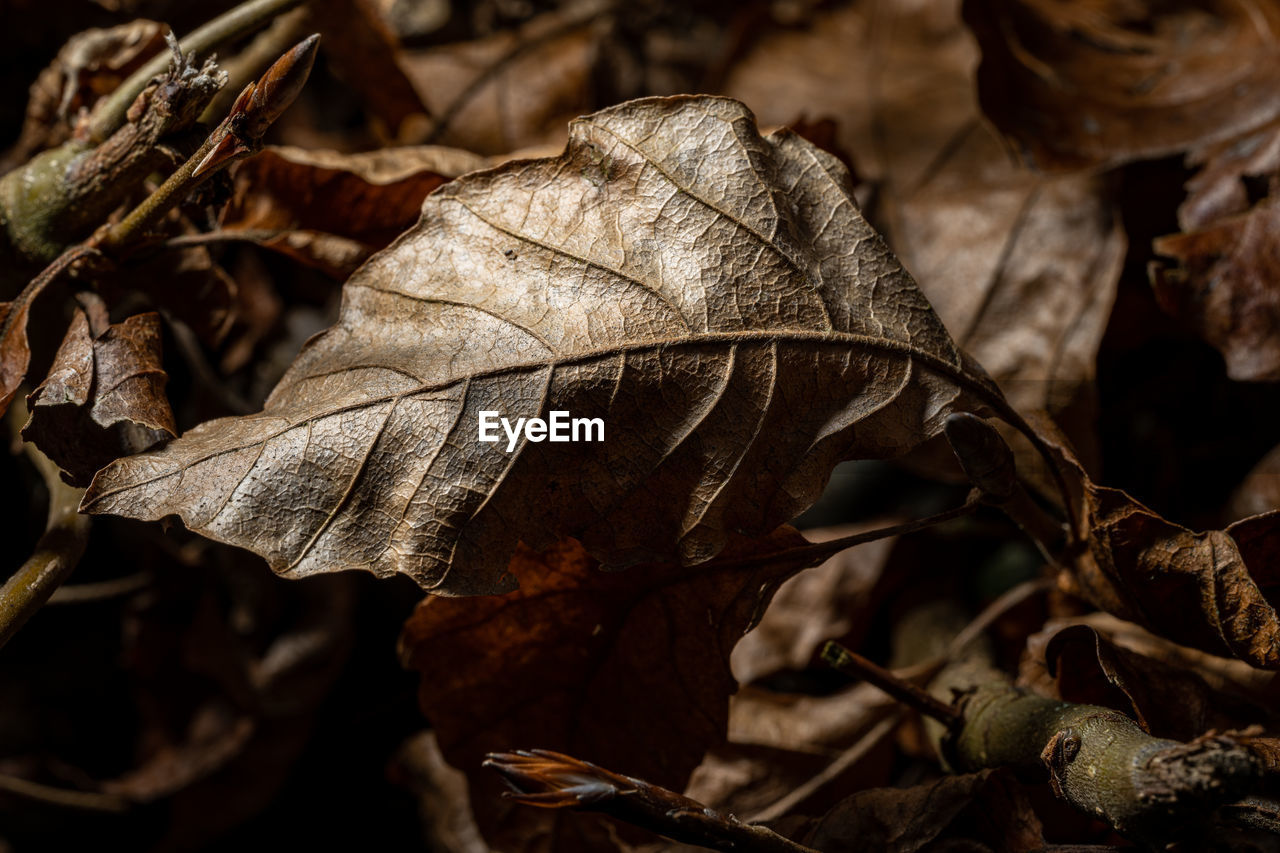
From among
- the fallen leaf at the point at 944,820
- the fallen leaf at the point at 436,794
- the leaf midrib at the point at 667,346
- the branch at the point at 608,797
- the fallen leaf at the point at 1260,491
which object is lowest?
the fallen leaf at the point at 1260,491

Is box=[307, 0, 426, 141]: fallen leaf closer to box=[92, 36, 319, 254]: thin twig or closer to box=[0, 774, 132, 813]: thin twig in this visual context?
box=[92, 36, 319, 254]: thin twig

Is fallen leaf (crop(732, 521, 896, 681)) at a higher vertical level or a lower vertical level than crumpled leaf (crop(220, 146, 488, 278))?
lower

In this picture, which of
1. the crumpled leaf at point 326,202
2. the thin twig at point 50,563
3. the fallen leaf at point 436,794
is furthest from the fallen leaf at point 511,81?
the fallen leaf at point 436,794

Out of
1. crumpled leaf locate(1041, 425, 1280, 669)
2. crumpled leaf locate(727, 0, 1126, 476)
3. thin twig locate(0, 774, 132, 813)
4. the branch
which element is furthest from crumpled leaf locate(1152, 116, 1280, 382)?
thin twig locate(0, 774, 132, 813)

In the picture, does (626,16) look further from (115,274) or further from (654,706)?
(654,706)

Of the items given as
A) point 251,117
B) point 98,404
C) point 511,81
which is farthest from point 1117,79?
point 98,404

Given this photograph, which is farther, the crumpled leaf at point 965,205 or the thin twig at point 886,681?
the crumpled leaf at point 965,205

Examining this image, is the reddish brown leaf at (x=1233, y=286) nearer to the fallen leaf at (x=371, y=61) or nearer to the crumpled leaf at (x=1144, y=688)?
the crumpled leaf at (x=1144, y=688)
